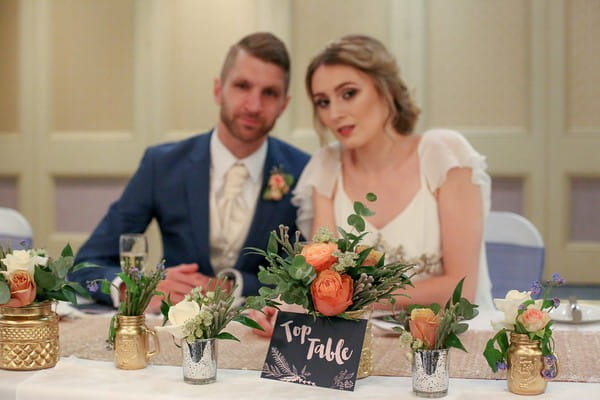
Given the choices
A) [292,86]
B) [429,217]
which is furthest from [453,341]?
[292,86]

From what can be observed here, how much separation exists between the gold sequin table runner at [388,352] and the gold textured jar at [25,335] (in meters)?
0.14

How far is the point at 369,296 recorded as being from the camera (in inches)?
58.2

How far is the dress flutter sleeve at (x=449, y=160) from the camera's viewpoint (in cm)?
253

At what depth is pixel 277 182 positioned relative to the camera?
2799 millimetres

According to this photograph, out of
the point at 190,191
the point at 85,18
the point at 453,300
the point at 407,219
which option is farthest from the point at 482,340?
the point at 85,18

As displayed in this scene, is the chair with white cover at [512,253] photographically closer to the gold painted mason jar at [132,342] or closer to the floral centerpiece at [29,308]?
the gold painted mason jar at [132,342]

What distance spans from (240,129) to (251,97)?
111 millimetres

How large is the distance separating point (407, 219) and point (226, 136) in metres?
0.71

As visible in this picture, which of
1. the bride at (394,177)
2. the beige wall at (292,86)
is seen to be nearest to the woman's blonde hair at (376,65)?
the bride at (394,177)

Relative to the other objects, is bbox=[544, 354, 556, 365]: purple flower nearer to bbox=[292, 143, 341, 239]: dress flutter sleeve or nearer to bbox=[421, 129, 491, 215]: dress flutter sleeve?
bbox=[421, 129, 491, 215]: dress flutter sleeve

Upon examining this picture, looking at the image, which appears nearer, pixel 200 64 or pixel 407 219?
pixel 407 219

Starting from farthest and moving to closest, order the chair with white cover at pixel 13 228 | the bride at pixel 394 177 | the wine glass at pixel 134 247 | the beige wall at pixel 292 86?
the beige wall at pixel 292 86
the chair with white cover at pixel 13 228
the bride at pixel 394 177
the wine glass at pixel 134 247

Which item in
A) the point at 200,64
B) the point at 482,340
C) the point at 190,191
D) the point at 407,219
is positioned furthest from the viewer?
the point at 200,64

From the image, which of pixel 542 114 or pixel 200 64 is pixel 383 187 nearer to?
pixel 542 114
